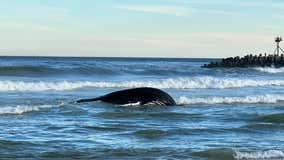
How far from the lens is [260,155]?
10.6 metres

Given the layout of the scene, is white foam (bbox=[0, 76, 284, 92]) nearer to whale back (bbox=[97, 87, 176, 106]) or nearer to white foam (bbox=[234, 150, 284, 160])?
whale back (bbox=[97, 87, 176, 106])

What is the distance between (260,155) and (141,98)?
747 centimetres

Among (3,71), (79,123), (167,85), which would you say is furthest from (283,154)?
(3,71)

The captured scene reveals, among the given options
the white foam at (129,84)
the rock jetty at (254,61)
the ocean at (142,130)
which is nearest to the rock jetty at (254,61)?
the rock jetty at (254,61)

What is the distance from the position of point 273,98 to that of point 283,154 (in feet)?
37.2

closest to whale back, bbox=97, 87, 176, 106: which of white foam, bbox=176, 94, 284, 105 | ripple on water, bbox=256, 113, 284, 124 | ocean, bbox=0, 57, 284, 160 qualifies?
ocean, bbox=0, 57, 284, 160

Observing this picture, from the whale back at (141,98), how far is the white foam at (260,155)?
7189 mm

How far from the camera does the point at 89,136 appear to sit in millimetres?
11945

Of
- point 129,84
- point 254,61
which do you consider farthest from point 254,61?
point 129,84

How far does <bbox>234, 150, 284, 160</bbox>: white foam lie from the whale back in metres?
7.19

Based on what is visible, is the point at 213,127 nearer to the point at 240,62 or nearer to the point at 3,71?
the point at 3,71

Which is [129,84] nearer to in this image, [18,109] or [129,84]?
[129,84]

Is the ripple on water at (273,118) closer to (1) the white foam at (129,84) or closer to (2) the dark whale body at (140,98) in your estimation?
(2) the dark whale body at (140,98)

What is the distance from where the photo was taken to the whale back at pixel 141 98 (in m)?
17.8
